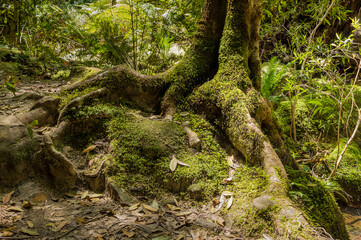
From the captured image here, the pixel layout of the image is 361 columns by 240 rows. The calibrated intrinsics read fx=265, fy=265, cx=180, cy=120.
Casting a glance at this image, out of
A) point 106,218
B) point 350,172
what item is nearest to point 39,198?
point 106,218

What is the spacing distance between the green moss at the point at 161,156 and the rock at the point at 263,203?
1.62 feet

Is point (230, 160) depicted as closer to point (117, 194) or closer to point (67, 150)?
point (117, 194)

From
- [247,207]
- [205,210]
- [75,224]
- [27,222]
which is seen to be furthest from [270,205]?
[27,222]

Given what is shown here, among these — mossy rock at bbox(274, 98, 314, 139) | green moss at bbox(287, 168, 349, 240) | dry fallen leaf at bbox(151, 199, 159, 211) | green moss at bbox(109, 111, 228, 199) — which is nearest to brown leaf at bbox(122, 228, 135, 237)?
dry fallen leaf at bbox(151, 199, 159, 211)

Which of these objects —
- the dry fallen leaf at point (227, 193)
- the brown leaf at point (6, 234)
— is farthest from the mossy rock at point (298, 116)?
the brown leaf at point (6, 234)

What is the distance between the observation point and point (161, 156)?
3.13 meters

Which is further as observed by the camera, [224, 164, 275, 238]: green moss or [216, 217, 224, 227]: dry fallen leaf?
[216, 217, 224, 227]: dry fallen leaf

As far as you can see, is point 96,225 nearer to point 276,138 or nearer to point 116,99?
point 116,99

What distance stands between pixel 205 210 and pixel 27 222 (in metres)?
1.65

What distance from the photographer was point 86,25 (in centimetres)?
607

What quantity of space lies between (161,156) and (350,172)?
3.77 metres

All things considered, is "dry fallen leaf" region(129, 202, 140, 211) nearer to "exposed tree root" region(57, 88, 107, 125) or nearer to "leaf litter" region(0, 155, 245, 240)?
"leaf litter" region(0, 155, 245, 240)

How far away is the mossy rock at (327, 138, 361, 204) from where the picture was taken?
466cm

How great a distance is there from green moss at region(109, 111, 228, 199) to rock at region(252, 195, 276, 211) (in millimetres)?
492
